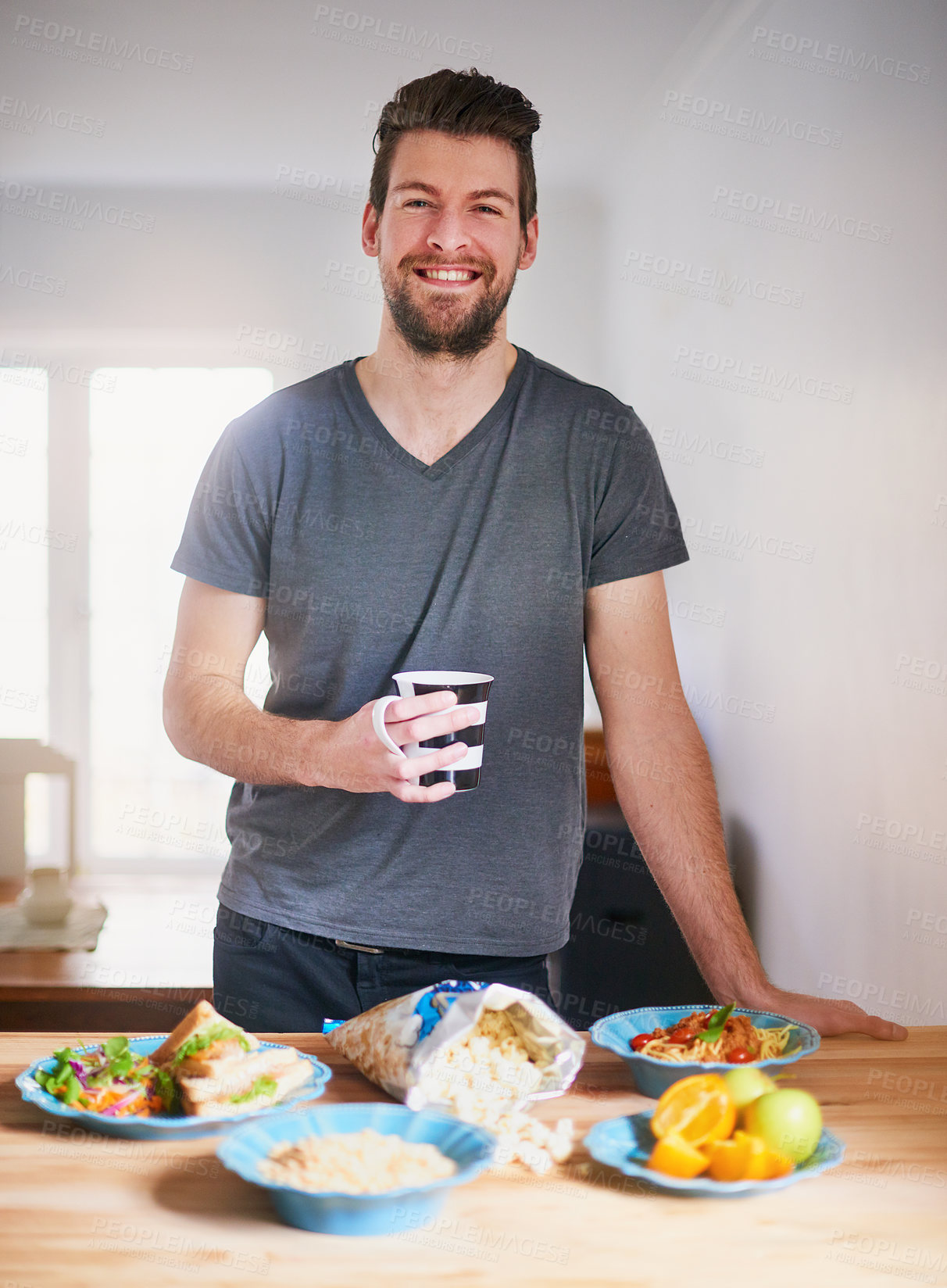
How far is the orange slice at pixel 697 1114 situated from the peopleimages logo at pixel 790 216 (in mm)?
1793

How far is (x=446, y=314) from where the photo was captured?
4.94ft

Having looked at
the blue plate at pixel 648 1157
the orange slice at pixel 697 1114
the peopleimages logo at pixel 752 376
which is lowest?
the blue plate at pixel 648 1157

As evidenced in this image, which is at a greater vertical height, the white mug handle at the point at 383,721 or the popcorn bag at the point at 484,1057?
the white mug handle at the point at 383,721

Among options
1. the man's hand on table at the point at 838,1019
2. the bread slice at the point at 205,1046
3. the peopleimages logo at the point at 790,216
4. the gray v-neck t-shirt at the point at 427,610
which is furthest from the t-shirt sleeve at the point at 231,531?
the peopleimages logo at the point at 790,216

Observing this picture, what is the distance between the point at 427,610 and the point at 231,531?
0.92 ft

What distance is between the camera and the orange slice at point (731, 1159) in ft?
2.72

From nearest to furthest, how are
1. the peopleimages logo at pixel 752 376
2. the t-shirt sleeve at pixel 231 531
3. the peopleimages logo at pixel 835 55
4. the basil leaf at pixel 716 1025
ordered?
the basil leaf at pixel 716 1025 → the t-shirt sleeve at pixel 231 531 → the peopleimages logo at pixel 835 55 → the peopleimages logo at pixel 752 376

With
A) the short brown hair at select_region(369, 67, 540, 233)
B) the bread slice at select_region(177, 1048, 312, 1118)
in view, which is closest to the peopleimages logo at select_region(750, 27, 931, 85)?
the short brown hair at select_region(369, 67, 540, 233)

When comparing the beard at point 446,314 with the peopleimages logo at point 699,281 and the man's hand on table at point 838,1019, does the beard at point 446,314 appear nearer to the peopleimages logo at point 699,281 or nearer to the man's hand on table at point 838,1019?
the man's hand on table at point 838,1019

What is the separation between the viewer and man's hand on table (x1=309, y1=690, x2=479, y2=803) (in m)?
1.06

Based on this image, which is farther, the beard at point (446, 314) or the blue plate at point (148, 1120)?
the beard at point (446, 314)

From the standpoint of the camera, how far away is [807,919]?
264cm

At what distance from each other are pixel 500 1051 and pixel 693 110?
3308 millimetres

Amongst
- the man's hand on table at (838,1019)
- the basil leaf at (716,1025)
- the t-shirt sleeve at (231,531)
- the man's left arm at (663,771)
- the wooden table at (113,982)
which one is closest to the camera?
the basil leaf at (716,1025)
